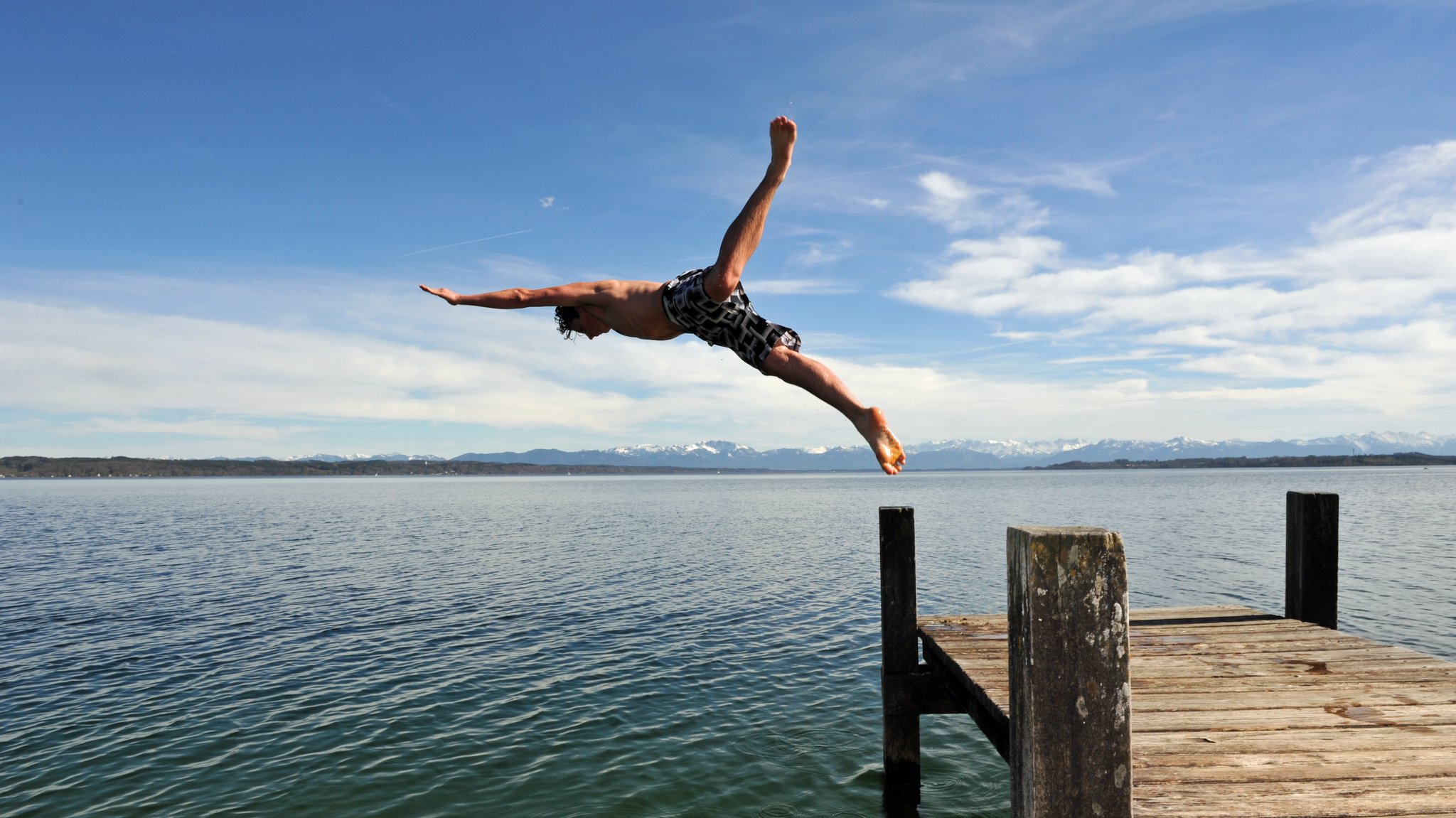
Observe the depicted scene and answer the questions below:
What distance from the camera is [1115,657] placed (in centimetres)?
370

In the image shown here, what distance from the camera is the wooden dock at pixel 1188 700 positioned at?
3.74m

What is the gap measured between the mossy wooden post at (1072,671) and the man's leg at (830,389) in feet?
4.35

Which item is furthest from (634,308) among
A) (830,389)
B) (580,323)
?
(830,389)

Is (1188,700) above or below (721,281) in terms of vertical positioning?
below

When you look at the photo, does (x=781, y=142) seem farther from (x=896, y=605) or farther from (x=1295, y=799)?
(x=896, y=605)

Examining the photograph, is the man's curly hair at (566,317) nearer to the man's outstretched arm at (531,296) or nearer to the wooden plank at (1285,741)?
the man's outstretched arm at (531,296)

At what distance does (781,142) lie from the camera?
4.87 m

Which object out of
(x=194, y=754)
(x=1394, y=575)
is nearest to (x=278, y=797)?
(x=194, y=754)

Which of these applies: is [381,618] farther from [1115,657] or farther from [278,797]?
[1115,657]

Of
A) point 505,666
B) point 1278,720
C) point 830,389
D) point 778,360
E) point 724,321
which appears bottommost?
point 505,666

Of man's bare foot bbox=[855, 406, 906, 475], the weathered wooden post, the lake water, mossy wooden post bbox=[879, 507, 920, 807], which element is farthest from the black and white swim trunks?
the lake water

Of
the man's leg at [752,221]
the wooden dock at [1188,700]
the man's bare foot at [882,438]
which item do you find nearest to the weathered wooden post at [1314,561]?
the wooden dock at [1188,700]

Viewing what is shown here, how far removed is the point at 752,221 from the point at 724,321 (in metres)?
0.73

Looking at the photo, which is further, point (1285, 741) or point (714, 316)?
point (1285, 741)
